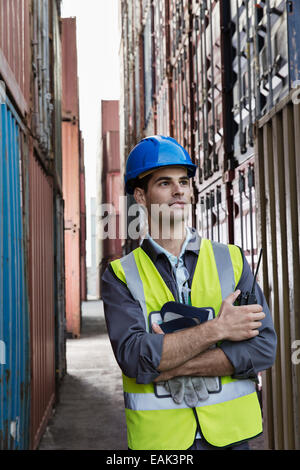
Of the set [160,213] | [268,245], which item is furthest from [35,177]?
[160,213]

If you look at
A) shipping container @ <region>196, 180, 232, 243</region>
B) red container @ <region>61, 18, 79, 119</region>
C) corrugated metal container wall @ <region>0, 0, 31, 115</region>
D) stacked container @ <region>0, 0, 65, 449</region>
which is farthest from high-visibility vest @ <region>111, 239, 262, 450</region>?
red container @ <region>61, 18, 79, 119</region>

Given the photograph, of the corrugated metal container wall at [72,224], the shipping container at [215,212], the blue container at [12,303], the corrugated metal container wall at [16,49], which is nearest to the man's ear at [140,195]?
the blue container at [12,303]

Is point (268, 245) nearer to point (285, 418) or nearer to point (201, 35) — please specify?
point (285, 418)

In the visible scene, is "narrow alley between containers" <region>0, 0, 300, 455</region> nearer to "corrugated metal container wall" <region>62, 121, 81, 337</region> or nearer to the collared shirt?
the collared shirt

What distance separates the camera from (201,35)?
23.1ft

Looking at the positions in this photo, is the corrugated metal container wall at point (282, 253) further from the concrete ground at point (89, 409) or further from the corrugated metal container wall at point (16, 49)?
the corrugated metal container wall at point (16, 49)

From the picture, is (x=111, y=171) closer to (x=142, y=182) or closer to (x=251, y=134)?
(x=251, y=134)

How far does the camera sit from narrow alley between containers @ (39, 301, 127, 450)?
18.4 ft

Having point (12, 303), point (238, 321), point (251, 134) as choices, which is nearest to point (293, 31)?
point (251, 134)

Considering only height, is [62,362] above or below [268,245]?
below

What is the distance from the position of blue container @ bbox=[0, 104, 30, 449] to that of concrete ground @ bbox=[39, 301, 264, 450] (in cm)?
121

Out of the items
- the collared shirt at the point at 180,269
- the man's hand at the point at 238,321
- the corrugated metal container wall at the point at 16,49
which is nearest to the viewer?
the man's hand at the point at 238,321

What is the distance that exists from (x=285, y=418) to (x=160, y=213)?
2.32m

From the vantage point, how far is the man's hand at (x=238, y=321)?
1800 mm
